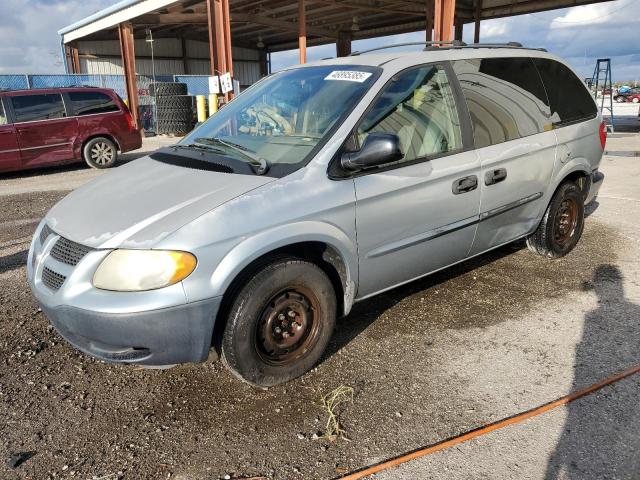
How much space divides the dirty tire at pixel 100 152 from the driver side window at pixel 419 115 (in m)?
9.32

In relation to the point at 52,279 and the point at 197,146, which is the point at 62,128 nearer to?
the point at 197,146

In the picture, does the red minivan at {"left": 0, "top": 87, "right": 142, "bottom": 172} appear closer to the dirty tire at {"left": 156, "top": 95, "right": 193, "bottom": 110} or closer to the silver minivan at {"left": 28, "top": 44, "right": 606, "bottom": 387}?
the dirty tire at {"left": 156, "top": 95, "right": 193, "bottom": 110}

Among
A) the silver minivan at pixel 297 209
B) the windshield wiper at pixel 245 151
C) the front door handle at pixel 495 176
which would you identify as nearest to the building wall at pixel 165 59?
the windshield wiper at pixel 245 151

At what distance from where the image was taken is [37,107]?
33.1 ft

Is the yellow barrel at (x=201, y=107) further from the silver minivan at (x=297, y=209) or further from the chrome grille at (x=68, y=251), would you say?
the chrome grille at (x=68, y=251)

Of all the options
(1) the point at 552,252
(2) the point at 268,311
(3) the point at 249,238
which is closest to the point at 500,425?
(2) the point at 268,311

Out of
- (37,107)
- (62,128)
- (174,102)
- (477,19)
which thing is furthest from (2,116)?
(477,19)

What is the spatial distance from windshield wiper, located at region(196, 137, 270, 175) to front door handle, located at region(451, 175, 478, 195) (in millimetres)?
1290

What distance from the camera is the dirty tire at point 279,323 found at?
258 cm

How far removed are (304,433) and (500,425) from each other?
0.95 meters

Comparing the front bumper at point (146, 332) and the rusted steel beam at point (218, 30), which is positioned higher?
the rusted steel beam at point (218, 30)

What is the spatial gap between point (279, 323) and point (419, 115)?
1.61 meters

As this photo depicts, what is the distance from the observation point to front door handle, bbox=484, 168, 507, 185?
3.58 metres

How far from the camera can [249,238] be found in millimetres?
2504
